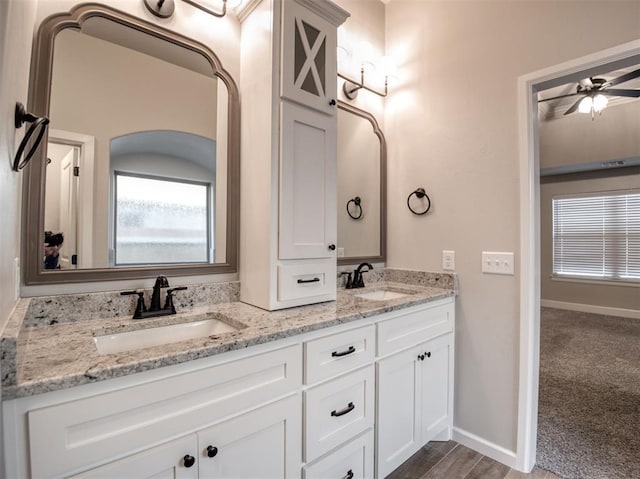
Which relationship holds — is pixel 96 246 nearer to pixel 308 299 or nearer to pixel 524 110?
pixel 308 299

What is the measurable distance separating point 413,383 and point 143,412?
131 centimetres

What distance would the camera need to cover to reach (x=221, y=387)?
101 cm

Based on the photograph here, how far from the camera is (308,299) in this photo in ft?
5.16

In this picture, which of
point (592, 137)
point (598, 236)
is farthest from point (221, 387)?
point (598, 236)

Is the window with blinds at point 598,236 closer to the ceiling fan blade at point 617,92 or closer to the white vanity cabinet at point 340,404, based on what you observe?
the ceiling fan blade at point 617,92

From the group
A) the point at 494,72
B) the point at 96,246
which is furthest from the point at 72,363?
the point at 494,72

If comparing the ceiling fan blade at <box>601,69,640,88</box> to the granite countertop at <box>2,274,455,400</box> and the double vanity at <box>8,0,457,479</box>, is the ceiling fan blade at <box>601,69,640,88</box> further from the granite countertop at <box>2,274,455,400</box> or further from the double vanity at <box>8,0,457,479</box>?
the granite countertop at <box>2,274,455,400</box>

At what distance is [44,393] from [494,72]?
2405 millimetres

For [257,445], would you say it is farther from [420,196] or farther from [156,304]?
[420,196]

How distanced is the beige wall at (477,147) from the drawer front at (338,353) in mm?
867

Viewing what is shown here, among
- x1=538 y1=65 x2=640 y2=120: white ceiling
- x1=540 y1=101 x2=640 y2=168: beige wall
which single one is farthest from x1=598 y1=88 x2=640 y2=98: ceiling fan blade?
x1=540 y1=101 x2=640 y2=168: beige wall

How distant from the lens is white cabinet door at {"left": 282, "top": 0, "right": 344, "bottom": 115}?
4.92 feet

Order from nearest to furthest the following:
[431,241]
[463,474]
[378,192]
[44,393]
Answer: [44,393] < [463,474] < [431,241] < [378,192]

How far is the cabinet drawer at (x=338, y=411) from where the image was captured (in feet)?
4.06
